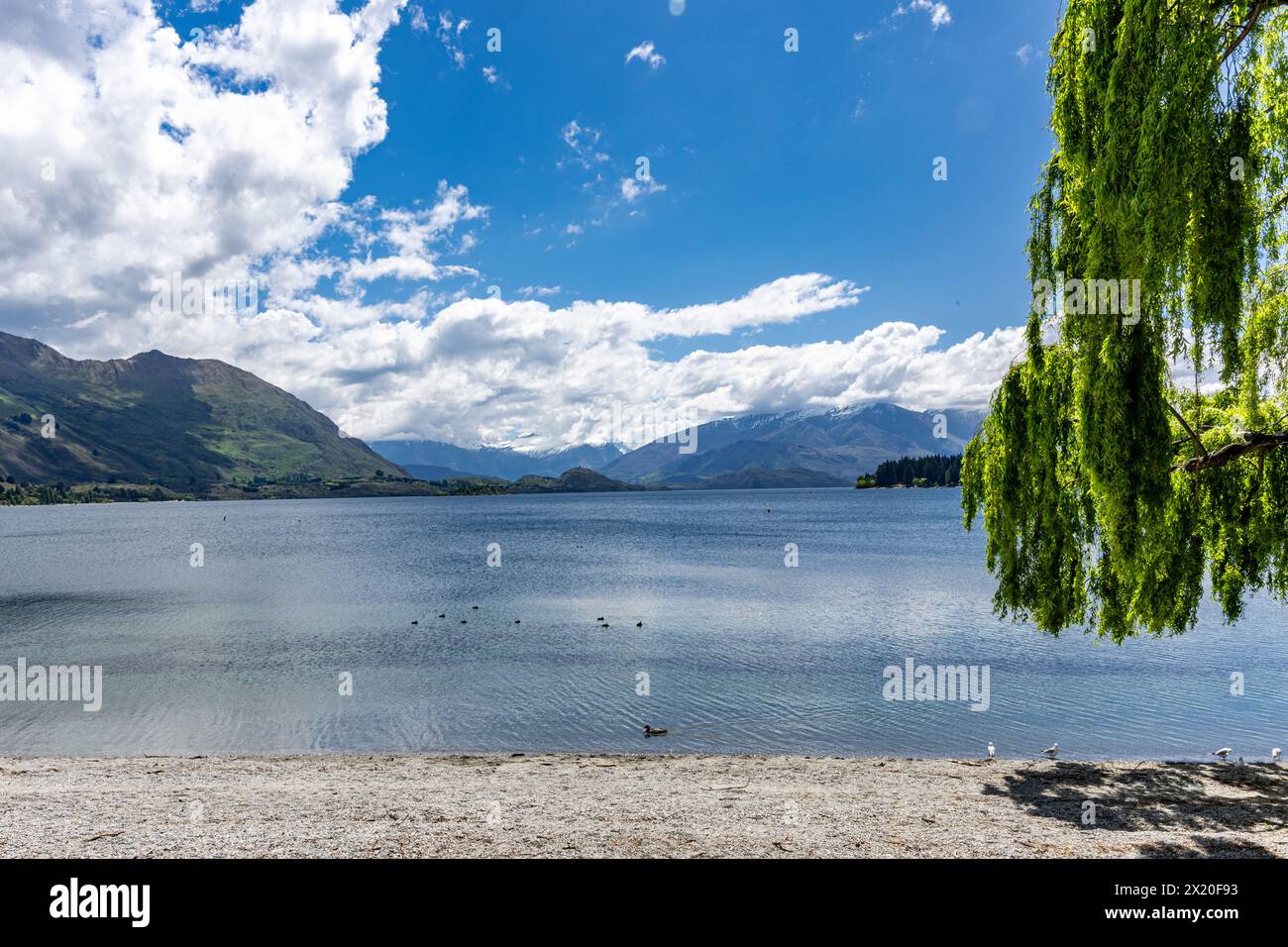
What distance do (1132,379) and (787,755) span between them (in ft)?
62.3

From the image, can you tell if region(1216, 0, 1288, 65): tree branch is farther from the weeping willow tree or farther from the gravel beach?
the gravel beach

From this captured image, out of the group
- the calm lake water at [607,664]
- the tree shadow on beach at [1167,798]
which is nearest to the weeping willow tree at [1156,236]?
the tree shadow on beach at [1167,798]

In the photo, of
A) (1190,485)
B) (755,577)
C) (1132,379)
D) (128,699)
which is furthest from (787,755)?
(755,577)

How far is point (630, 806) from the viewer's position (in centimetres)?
1853

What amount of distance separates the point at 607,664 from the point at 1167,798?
96.4 feet

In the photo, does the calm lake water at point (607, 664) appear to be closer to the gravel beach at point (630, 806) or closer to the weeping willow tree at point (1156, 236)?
the gravel beach at point (630, 806)

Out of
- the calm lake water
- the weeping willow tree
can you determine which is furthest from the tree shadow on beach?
the weeping willow tree

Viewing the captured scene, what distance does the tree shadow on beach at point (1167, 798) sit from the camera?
51.0 ft

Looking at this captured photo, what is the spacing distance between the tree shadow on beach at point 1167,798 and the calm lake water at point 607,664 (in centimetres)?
463

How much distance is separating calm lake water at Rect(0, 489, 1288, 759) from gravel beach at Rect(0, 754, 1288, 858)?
4.41 meters

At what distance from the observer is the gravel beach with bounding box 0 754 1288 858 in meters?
14.1

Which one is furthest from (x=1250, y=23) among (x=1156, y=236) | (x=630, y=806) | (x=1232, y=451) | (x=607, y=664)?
(x=607, y=664)
